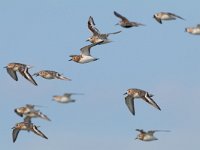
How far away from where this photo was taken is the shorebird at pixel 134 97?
50406 mm

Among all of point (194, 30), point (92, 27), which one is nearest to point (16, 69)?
point (92, 27)

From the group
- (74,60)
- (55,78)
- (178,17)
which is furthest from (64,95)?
(178,17)

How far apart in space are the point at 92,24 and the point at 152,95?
524 inches

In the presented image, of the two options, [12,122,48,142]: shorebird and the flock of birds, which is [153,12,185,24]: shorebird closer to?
the flock of birds

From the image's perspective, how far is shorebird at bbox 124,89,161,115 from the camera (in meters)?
50.4

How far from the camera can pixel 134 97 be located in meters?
52.9

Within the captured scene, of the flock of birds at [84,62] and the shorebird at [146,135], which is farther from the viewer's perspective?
the shorebird at [146,135]

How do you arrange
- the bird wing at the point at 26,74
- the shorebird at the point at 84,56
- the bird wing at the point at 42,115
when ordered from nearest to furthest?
the bird wing at the point at 42,115
the bird wing at the point at 26,74
the shorebird at the point at 84,56

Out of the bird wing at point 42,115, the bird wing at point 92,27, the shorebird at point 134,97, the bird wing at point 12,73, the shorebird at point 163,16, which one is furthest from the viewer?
the bird wing at point 92,27

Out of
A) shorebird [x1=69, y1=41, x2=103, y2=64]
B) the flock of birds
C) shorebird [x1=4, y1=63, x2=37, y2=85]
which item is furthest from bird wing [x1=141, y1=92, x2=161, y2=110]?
shorebird [x1=4, y1=63, x2=37, y2=85]

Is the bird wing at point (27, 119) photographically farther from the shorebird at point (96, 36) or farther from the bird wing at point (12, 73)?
the shorebird at point (96, 36)

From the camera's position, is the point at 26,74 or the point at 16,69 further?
the point at 16,69

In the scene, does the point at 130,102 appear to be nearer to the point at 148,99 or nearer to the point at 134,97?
the point at 134,97

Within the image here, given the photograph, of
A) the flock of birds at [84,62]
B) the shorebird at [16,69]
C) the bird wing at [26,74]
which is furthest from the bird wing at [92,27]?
the bird wing at [26,74]
